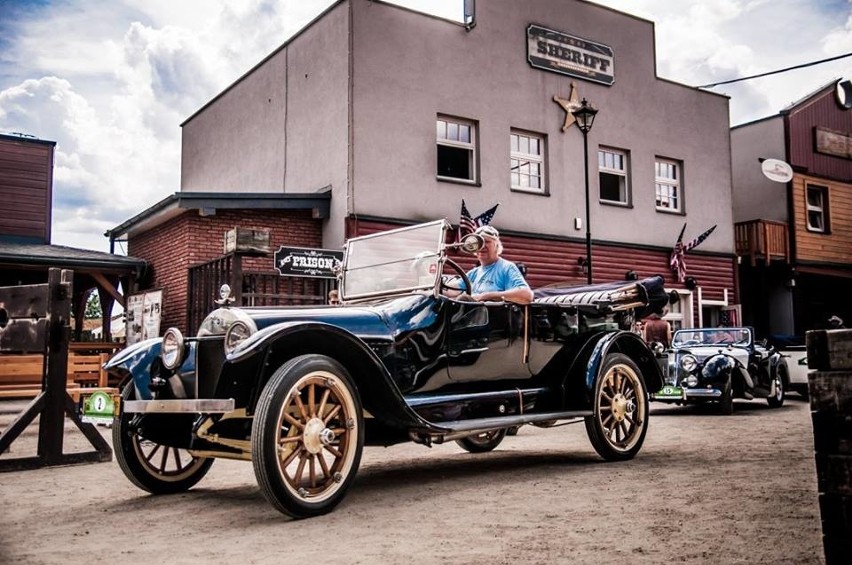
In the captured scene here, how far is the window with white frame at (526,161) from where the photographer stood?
53.4 ft

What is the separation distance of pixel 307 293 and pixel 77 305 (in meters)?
6.78

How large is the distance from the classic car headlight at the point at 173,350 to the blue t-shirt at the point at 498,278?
243 cm

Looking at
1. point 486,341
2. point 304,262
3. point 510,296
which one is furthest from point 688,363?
point 486,341

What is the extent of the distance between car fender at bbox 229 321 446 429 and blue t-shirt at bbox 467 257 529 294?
5.03ft

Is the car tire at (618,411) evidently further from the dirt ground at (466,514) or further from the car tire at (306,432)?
the car tire at (306,432)

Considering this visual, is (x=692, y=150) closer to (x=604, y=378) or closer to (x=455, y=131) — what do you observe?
(x=455, y=131)

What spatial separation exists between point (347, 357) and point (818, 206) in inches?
888

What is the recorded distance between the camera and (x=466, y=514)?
4340mm

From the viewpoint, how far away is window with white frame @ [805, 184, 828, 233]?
928 inches

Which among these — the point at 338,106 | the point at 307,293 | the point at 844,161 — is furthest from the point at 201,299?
the point at 844,161

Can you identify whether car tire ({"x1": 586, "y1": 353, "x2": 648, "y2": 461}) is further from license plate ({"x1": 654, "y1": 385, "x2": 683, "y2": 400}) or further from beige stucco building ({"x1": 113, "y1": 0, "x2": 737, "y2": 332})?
beige stucco building ({"x1": 113, "y1": 0, "x2": 737, "y2": 332})

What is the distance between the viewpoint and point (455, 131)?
1547 centimetres

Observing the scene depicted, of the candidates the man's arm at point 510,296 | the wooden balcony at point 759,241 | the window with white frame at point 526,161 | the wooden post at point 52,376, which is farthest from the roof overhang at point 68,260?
the wooden balcony at point 759,241

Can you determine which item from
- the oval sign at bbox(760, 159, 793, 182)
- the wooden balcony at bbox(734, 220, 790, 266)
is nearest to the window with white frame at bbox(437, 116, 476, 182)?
the oval sign at bbox(760, 159, 793, 182)
